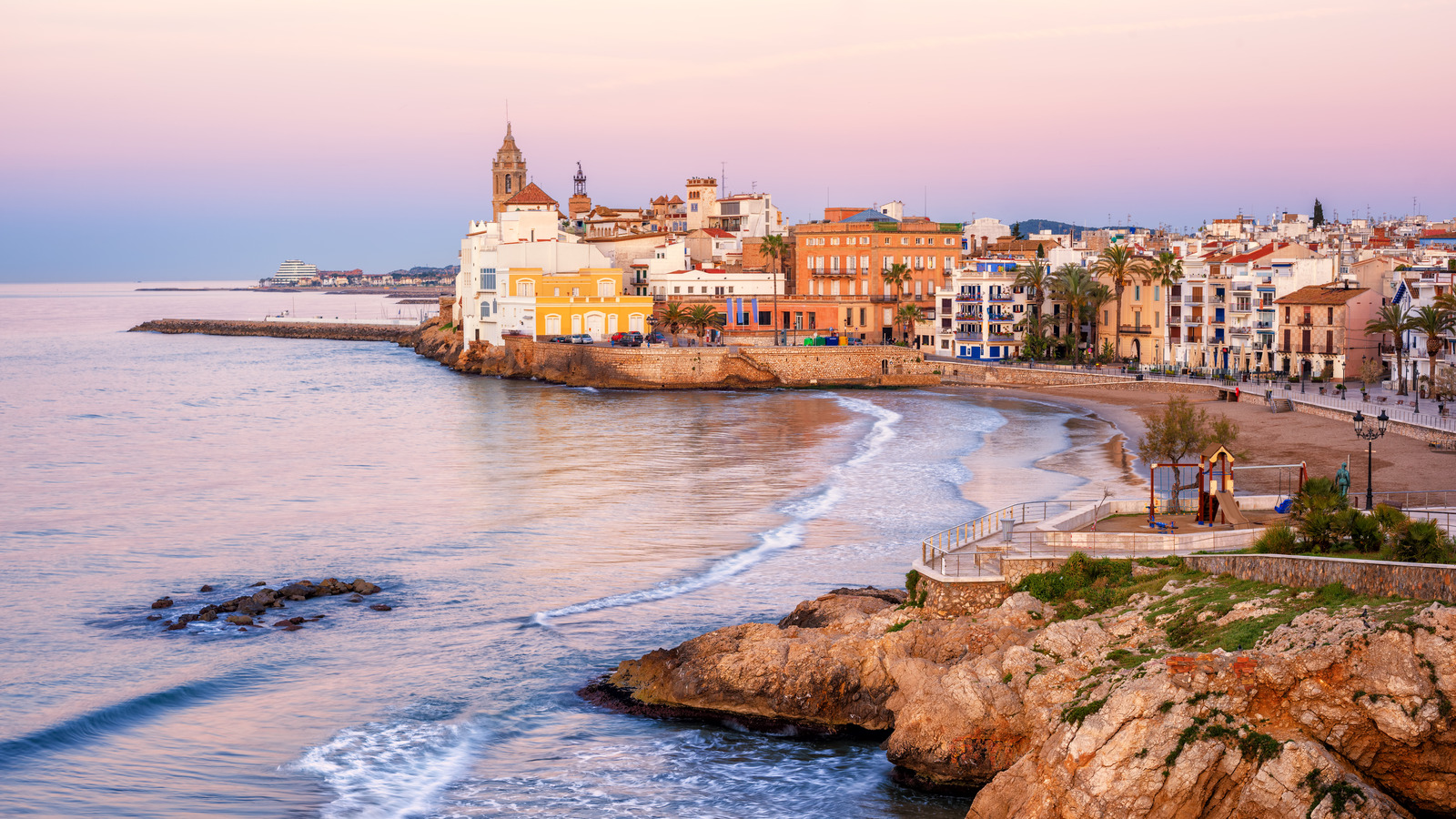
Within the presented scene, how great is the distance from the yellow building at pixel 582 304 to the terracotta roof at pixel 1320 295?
41655 millimetres

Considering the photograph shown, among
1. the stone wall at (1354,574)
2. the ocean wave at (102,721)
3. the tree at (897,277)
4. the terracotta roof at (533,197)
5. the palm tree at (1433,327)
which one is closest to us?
the stone wall at (1354,574)

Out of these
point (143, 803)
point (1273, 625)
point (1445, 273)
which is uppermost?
point (1445, 273)

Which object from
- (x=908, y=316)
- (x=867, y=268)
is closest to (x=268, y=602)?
(x=908, y=316)

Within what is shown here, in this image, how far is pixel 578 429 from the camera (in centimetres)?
5672

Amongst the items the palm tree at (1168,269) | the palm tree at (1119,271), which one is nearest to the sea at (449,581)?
the palm tree at (1168,269)

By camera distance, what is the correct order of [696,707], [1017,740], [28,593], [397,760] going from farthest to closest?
[28,593], [696,707], [397,760], [1017,740]

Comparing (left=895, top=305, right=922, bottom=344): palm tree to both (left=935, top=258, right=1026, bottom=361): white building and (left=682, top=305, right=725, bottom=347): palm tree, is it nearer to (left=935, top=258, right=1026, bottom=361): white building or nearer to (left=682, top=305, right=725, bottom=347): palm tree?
(left=935, top=258, right=1026, bottom=361): white building

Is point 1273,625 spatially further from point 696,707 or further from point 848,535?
point 848,535

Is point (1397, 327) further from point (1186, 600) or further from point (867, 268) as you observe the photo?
point (867, 268)

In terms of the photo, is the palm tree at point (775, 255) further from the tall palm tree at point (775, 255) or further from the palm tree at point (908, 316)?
the palm tree at point (908, 316)

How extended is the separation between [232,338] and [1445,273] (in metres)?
133

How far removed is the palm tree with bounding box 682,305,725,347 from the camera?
287 ft

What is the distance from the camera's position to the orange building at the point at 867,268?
90750mm

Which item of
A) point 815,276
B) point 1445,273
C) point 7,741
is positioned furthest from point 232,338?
point 7,741
